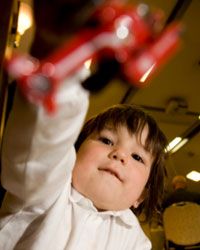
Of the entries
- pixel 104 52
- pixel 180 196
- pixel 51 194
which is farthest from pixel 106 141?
pixel 180 196

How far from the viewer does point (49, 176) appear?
389 mm

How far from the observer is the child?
0.34 metres

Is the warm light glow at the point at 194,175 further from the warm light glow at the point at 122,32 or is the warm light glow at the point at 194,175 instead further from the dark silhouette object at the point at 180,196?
the warm light glow at the point at 122,32

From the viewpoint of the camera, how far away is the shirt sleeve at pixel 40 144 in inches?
10.9

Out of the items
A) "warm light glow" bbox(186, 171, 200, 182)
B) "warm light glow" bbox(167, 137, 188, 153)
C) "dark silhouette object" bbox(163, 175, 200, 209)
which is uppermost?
"warm light glow" bbox(167, 137, 188, 153)

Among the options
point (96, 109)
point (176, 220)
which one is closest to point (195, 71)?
point (96, 109)

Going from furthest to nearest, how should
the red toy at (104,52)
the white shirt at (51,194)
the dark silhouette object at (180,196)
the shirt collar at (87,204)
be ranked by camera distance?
the dark silhouette object at (180,196)
the shirt collar at (87,204)
the white shirt at (51,194)
the red toy at (104,52)

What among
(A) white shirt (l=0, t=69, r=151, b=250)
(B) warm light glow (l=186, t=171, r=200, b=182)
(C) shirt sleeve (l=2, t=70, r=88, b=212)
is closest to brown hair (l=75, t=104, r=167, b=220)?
(A) white shirt (l=0, t=69, r=151, b=250)

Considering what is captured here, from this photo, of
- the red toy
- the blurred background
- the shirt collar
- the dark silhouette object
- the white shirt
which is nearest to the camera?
the red toy

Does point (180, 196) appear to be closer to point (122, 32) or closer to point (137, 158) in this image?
point (137, 158)

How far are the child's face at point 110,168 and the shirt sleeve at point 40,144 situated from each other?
0.40ft

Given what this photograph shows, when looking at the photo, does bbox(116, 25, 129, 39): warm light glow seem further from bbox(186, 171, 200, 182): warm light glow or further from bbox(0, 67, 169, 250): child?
bbox(186, 171, 200, 182): warm light glow

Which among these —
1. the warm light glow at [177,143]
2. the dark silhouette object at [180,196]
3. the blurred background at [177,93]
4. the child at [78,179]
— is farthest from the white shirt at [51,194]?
the dark silhouette object at [180,196]

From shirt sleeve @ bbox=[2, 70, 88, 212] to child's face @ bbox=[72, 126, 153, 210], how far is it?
123 mm
